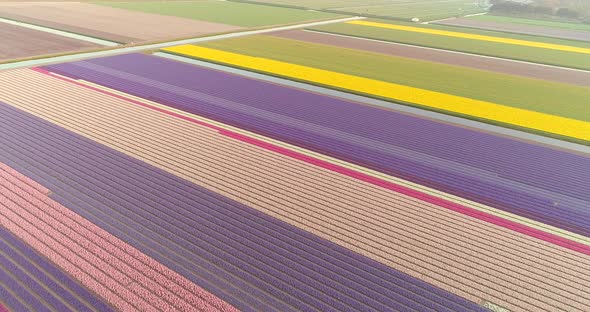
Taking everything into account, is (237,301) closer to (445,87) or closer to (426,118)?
(426,118)

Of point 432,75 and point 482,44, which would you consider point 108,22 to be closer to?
point 432,75

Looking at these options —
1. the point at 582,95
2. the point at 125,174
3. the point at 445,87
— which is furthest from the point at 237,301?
the point at 582,95

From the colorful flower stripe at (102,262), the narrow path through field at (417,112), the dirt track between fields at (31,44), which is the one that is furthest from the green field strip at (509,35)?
the colorful flower stripe at (102,262)

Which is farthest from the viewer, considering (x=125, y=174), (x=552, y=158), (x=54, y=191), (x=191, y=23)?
(x=191, y=23)

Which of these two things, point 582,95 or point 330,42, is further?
point 330,42

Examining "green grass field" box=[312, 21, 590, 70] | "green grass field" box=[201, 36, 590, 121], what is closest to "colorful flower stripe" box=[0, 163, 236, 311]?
"green grass field" box=[201, 36, 590, 121]

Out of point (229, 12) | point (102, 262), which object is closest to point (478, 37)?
point (229, 12)
